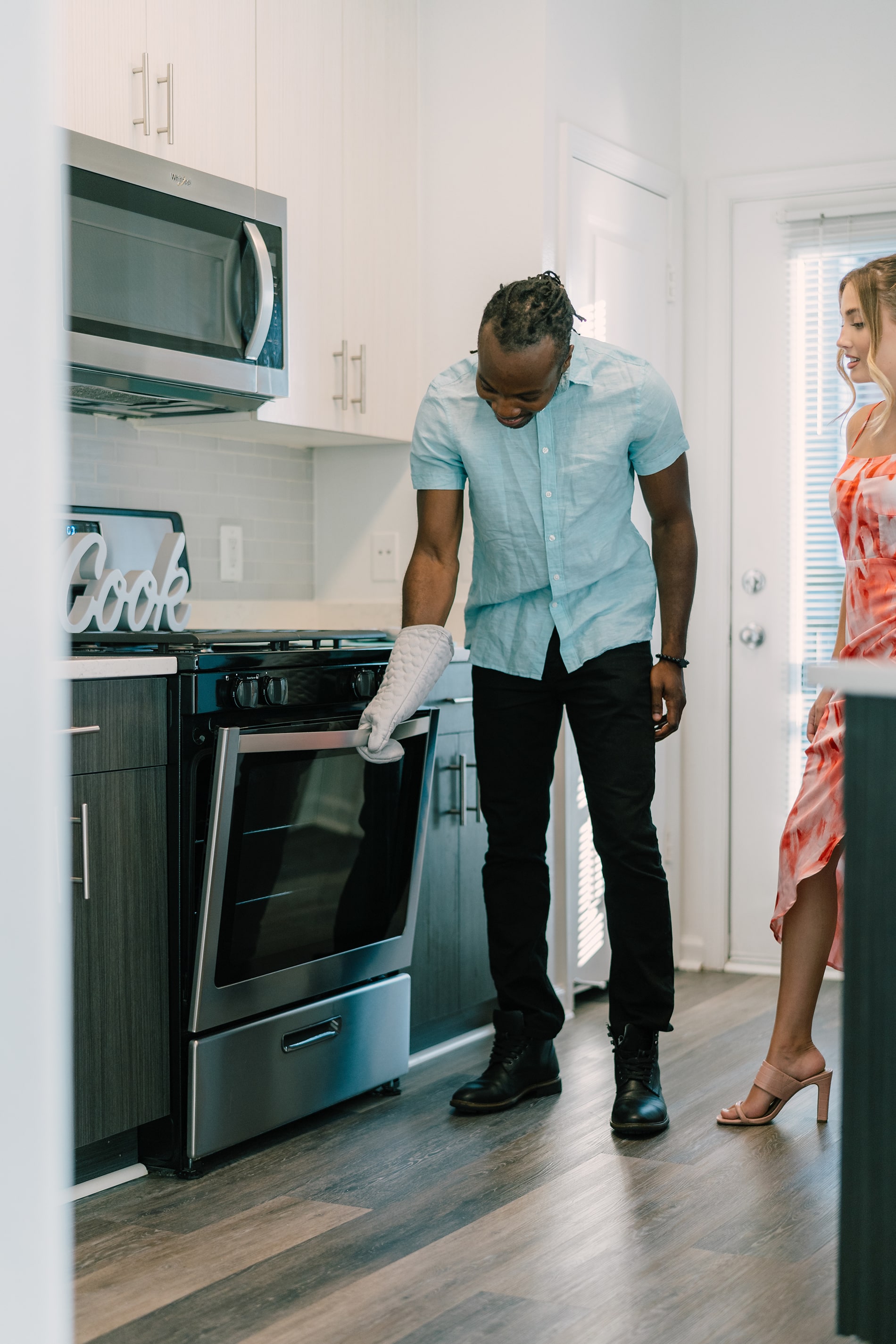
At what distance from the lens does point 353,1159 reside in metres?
2.33

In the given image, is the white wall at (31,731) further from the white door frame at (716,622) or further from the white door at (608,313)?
the white door frame at (716,622)

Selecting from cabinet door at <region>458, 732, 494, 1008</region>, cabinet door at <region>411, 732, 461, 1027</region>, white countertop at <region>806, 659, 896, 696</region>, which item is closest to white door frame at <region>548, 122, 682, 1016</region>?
cabinet door at <region>458, 732, 494, 1008</region>

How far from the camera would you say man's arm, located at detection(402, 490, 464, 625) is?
253cm

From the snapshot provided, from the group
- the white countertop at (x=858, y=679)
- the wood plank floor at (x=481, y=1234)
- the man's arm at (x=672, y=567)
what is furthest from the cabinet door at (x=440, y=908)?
the white countertop at (x=858, y=679)

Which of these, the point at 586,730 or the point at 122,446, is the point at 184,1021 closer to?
the point at 586,730

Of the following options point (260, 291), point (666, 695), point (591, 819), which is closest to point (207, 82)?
point (260, 291)

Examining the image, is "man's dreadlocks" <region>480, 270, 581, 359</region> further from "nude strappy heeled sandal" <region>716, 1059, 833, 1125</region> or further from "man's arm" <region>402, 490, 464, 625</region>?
"nude strappy heeled sandal" <region>716, 1059, 833, 1125</region>

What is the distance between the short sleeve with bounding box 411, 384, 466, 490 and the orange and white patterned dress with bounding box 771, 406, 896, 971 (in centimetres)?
66

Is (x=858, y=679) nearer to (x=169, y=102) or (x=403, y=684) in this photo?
(x=403, y=684)

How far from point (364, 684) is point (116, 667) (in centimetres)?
55

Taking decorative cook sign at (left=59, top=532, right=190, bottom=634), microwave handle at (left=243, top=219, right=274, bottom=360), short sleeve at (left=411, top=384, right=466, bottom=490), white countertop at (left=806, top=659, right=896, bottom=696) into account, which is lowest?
white countertop at (left=806, top=659, right=896, bottom=696)

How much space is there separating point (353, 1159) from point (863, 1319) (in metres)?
1.07

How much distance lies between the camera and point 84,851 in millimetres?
2094

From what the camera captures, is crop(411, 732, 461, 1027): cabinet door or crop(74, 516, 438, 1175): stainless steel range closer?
crop(74, 516, 438, 1175): stainless steel range
